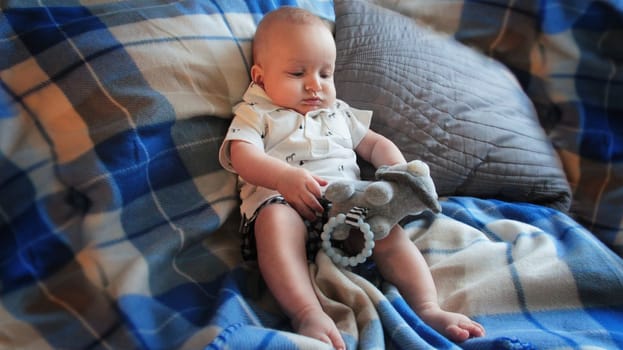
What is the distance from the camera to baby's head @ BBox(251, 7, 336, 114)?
1005mm

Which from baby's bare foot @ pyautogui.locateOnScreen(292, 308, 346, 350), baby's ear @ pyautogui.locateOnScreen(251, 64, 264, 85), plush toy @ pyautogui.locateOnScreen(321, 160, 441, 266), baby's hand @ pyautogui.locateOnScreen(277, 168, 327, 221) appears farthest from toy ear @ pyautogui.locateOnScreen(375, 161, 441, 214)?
baby's ear @ pyautogui.locateOnScreen(251, 64, 264, 85)

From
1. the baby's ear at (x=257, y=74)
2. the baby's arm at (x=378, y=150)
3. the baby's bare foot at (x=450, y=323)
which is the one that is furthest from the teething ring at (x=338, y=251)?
the baby's ear at (x=257, y=74)

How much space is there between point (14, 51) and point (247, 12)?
43cm

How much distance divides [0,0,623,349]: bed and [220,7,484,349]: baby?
3 centimetres

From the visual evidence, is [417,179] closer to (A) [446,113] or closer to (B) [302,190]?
(B) [302,190]

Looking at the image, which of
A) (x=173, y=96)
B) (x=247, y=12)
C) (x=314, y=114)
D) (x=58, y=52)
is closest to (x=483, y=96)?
(x=314, y=114)

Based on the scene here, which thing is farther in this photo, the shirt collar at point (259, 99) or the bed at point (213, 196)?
the shirt collar at point (259, 99)

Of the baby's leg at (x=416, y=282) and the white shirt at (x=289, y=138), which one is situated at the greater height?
the white shirt at (x=289, y=138)

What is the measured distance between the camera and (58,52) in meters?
0.88

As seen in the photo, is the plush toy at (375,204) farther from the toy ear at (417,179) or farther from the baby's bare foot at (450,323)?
the baby's bare foot at (450,323)

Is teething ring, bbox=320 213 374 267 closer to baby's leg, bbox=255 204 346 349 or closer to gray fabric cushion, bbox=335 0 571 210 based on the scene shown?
baby's leg, bbox=255 204 346 349

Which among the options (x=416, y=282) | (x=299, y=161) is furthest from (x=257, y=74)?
(x=416, y=282)

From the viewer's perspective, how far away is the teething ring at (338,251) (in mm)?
826

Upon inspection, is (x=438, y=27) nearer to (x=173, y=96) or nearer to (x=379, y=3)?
(x=379, y=3)
